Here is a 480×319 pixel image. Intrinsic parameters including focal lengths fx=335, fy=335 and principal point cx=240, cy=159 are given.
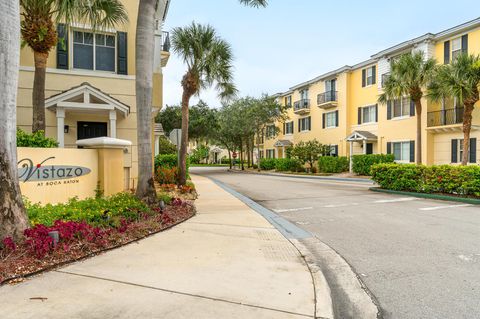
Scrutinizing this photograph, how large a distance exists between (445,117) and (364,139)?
6.91m

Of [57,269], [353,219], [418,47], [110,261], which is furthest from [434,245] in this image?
[418,47]

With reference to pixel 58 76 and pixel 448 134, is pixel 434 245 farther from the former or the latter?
pixel 448 134

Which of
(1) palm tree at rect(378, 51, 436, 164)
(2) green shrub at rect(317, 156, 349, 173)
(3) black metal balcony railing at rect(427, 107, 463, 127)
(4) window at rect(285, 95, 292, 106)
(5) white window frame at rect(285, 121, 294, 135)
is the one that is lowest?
(2) green shrub at rect(317, 156, 349, 173)

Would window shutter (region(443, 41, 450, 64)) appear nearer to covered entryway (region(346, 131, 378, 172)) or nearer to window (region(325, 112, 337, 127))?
covered entryway (region(346, 131, 378, 172))

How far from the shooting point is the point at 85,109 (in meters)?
12.5

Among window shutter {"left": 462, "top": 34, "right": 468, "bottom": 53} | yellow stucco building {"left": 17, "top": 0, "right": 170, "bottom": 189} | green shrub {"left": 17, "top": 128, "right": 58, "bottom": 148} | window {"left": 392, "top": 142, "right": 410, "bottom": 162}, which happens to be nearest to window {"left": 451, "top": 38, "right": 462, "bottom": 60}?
window shutter {"left": 462, "top": 34, "right": 468, "bottom": 53}

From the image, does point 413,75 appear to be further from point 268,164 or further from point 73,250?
point 268,164

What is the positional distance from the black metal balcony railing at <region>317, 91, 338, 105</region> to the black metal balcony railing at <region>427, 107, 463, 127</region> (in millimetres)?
10353

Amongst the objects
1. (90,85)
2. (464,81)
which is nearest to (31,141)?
(90,85)

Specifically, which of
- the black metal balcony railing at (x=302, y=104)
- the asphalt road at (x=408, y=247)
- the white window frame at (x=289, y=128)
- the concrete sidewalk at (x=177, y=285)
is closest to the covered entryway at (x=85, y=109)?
the asphalt road at (x=408, y=247)

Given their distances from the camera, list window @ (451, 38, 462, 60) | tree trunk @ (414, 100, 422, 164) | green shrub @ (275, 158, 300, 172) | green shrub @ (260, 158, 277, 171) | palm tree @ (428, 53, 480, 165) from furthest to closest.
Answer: green shrub @ (260, 158, 277, 171)
green shrub @ (275, 158, 300, 172)
window @ (451, 38, 462, 60)
tree trunk @ (414, 100, 422, 164)
palm tree @ (428, 53, 480, 165)

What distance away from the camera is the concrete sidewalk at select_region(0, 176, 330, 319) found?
3.37m

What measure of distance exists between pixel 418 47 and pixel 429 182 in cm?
1494

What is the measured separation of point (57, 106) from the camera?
1205cm
